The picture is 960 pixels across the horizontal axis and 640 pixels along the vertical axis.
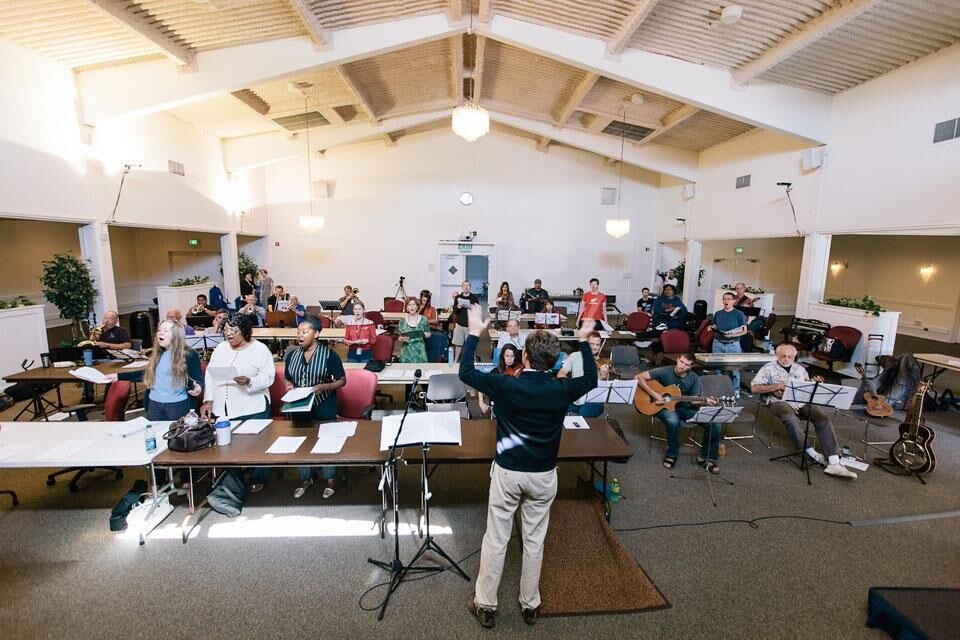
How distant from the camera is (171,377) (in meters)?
3.76

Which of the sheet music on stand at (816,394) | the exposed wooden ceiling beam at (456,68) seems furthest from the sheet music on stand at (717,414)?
the exposed wooden ceiling beam at (456,68)

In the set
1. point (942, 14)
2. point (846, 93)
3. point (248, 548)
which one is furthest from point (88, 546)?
point (846, 93)

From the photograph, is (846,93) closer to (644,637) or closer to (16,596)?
(644,637)

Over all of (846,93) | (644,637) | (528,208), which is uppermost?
(846,93)

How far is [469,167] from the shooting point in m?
13.1

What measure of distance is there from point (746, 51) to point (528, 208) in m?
7.40

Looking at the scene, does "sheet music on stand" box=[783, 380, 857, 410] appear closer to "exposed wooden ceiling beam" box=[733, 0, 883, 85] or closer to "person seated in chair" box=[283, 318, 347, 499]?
"exposed wooden ceiling beam" box=[733, 0, 883, 85]

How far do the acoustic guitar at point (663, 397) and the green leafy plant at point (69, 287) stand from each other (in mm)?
8752

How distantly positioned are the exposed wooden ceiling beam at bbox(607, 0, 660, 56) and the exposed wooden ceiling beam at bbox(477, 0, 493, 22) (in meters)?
1.89

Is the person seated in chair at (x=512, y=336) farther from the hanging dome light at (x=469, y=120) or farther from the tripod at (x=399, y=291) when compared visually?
the tripod at (x=399, y=291)

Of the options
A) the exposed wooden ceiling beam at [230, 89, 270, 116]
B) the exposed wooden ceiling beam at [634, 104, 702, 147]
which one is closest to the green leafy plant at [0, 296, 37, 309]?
the exposed wooden ceiling beam at [230, 89, 270, 116]

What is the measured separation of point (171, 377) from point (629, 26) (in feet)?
22.8

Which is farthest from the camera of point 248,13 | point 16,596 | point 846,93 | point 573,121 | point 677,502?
point 573,121

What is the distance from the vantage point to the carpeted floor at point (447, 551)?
8.87 ft
